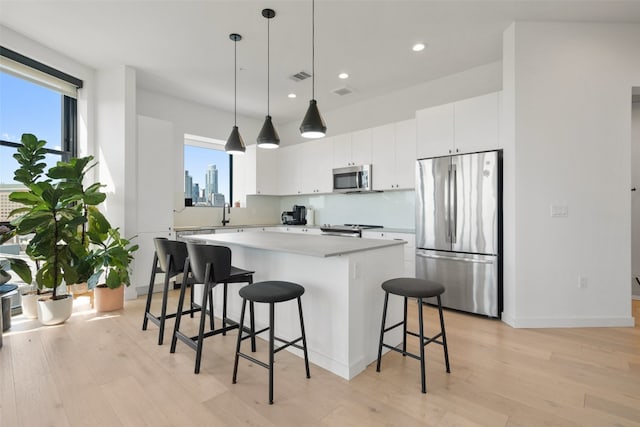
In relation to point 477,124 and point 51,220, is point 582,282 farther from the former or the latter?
point 51,220

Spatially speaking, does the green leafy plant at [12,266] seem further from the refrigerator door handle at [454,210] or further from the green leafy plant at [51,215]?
the refrigerator door handle at [454,210]

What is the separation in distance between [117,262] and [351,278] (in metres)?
2.78

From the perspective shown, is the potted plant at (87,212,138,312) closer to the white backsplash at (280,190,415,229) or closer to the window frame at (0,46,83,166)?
the window frame at (0,46,83,166)

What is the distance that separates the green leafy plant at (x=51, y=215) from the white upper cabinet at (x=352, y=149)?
330 cm

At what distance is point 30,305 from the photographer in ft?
10.9

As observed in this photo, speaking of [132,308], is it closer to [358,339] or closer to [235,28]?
[358,339]

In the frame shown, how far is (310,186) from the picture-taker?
5637mm

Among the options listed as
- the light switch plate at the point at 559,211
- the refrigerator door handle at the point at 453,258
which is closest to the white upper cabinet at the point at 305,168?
the refrigerator door handle at the point at 453,258

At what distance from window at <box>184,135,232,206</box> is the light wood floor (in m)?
3.01

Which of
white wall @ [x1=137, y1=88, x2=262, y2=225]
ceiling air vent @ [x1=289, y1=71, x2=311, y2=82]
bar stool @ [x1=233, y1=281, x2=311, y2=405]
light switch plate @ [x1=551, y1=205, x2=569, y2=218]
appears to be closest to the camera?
bar stool @ [x1=233, y1=281, x2=311, y2=405]

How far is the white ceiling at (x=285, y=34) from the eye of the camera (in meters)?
2.85

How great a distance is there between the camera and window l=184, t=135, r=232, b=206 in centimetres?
544

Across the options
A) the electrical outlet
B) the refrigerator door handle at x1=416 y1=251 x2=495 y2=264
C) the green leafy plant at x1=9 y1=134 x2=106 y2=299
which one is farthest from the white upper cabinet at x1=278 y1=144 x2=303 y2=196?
the electrical outlet

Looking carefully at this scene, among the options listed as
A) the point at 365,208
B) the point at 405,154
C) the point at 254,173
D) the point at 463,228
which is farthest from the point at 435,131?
the point at 254,173
